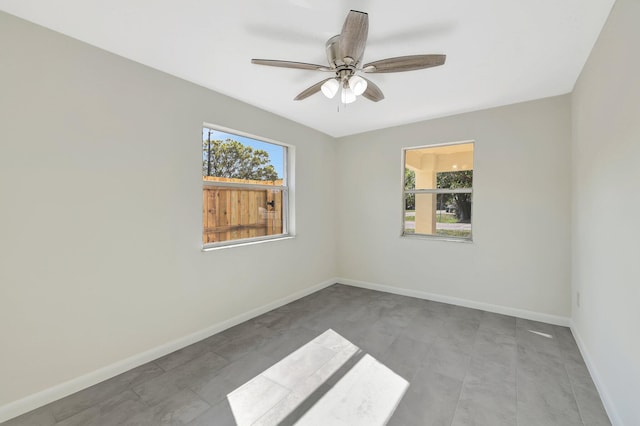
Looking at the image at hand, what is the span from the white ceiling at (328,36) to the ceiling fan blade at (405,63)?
23cm

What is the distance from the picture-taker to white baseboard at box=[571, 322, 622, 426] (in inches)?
62.2

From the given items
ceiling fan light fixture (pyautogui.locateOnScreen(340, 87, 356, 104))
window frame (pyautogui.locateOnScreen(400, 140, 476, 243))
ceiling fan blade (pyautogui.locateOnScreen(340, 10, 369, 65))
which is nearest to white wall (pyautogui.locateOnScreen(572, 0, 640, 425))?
window frame (pyautogui.locateOnScreen(400, 140, 476, 243))

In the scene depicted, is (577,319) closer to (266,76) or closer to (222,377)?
(222,377)

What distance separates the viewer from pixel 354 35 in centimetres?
154

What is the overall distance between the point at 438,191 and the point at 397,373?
2.51m

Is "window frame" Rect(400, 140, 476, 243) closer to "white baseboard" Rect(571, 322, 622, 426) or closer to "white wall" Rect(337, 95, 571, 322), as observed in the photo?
"white wall" Rect(337, 95, 571, 322)

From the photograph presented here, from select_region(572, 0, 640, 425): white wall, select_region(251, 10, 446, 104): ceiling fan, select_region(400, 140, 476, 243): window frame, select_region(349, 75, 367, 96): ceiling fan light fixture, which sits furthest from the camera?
select_region(400, 140, 476, 243): window frame

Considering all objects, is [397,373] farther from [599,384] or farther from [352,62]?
[352,62]

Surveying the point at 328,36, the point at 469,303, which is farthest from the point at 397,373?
the point at 328,36

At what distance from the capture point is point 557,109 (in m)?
2.95

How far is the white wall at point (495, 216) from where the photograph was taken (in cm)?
298

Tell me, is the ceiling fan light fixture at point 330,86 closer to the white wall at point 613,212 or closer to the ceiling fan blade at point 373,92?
the ceiling fan blade at point 373,92

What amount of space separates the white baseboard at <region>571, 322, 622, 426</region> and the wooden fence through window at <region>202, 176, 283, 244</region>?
3243 millimetres

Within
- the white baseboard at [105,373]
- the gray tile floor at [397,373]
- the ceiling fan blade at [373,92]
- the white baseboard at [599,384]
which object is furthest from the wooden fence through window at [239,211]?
the white baseboard at [599,384]
